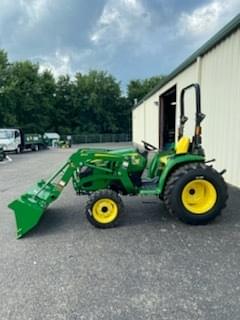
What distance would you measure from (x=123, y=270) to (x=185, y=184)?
67.8 inches

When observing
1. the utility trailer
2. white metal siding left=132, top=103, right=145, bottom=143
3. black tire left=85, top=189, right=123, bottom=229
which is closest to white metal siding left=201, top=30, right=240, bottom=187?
black tire left=85, top=189, right=123, bottom=229

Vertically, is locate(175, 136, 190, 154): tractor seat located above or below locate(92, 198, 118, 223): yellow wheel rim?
above

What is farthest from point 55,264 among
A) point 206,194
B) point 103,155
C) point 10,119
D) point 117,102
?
point 117,102

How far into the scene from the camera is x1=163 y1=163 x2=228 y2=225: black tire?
4332 millimetres

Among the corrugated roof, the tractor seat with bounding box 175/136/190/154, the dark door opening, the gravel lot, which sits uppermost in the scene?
the corrugated roof

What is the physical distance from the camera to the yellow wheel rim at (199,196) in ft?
14.5

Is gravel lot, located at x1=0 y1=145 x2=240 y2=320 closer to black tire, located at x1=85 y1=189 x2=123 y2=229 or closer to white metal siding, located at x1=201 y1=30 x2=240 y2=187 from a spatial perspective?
black tire, located at x1=85 y1=189 x2=123 y2=229

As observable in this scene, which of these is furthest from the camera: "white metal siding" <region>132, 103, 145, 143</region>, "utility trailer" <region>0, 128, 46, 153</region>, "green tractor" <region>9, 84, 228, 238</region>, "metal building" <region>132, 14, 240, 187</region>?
"white metal siding" <region>132, 103, 145, 143</region>

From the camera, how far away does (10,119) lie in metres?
32.1

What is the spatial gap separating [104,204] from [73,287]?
167cm

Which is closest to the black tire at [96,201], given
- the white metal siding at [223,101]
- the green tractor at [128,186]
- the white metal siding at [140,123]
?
the green tractor at [128,186]

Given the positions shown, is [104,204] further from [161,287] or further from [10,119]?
[10,119]

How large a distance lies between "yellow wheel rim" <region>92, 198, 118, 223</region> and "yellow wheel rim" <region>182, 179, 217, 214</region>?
1.04 m

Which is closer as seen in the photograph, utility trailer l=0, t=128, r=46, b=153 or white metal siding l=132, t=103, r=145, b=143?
utility trailer l=0, t=128, r=46, b=153
